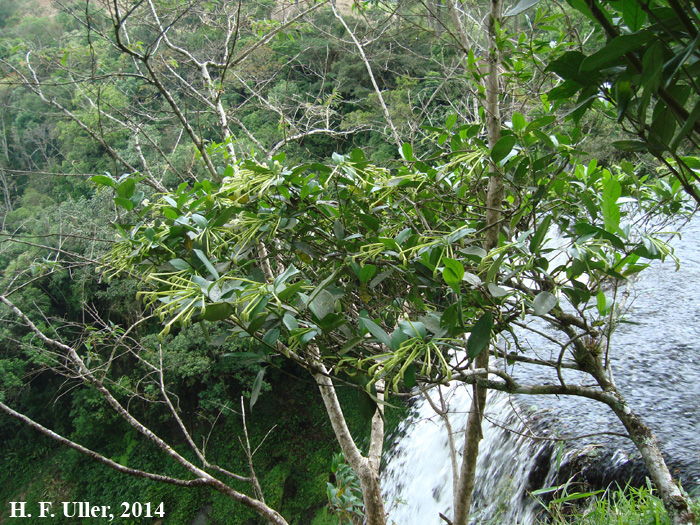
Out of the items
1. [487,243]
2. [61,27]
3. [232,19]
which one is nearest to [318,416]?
[232,19]

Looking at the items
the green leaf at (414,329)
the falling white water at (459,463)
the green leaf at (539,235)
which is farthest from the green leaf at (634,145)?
the falling white water at (459,463)

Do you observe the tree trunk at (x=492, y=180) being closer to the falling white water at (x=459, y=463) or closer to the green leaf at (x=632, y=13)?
the falling white water at (x=459, y=463)

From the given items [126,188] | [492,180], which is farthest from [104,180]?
[492,180]

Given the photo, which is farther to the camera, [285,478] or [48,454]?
[48,454]

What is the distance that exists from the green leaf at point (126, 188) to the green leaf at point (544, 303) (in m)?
0.78

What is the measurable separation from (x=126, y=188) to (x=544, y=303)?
2.67 ft

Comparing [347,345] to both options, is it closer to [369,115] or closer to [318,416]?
[369,115]

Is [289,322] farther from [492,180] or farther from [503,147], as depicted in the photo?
[492,180]

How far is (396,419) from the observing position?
4879 mm

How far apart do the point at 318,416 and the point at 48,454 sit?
5036 mm

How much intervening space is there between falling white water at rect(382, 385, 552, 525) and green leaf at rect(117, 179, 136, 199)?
123 centimetres

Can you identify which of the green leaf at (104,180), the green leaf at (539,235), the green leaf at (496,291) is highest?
the green leaf at (104,180)

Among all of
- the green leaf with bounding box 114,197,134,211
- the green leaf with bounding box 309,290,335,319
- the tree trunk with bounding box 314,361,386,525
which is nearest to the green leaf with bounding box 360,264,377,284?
the green leaf with bounding box 309,290,335,319

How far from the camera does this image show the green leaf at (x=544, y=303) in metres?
0.62
